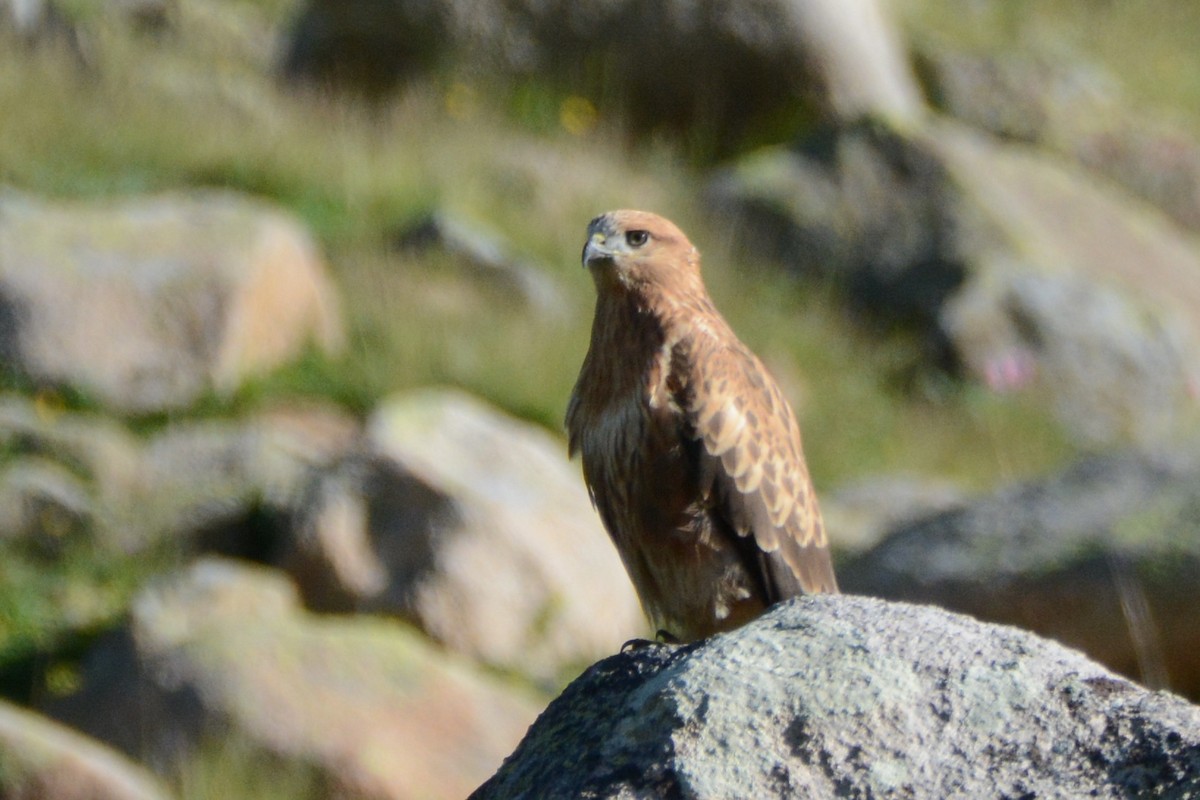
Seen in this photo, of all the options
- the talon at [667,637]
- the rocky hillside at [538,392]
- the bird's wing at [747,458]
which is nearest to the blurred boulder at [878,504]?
the rocky hillside at [538,392]

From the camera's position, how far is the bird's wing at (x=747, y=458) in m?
4.84

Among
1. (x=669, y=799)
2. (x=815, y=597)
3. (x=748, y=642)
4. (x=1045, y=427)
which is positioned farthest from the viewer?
(x=1045, y=427)

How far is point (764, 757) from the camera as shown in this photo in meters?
2.74

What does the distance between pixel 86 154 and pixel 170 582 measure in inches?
167

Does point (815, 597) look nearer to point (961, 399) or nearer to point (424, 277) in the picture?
point (424, 277)

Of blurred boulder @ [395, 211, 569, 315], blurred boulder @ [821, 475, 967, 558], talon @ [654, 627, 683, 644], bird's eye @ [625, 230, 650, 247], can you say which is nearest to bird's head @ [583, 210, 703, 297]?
bird's eye @ [625, 230, 650, 247]

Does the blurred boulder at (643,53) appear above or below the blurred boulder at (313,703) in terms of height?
above

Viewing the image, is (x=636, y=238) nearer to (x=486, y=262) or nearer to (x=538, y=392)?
(x=538, y=392)

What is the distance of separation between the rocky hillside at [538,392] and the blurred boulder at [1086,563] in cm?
2

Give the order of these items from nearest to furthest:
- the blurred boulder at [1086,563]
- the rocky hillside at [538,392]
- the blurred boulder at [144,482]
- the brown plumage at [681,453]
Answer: the rocky hillside at [538,392], the brown plumage at [681,453], the blurred boulder at [1086,563], the blurred boulder at [144,482]

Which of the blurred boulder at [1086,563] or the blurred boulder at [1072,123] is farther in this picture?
the blurred boulder at [1072,123]

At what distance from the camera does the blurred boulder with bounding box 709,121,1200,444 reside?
38.5ft

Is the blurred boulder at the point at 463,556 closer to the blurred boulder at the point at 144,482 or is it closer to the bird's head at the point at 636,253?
the blurred boulder at the point at 144,482

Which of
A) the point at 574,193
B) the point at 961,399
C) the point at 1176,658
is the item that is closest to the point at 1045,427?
the point at 961,399
